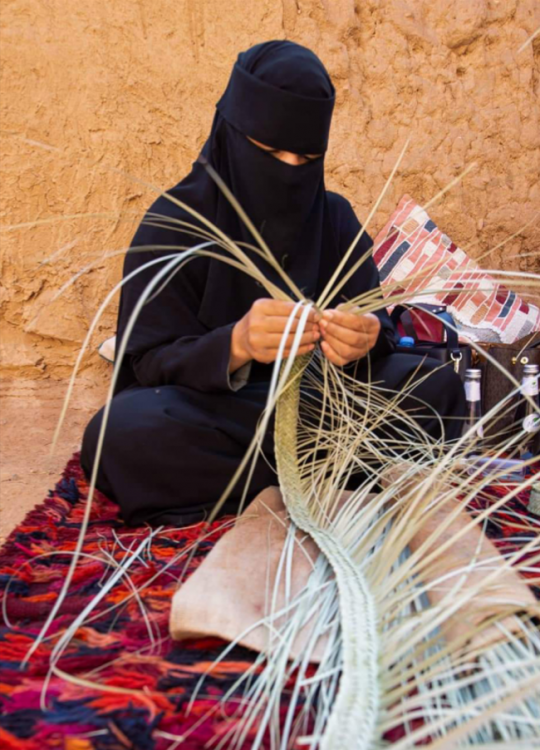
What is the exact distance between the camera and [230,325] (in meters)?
1.31

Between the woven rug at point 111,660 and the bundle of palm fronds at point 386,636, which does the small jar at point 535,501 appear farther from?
the bundle of palm fronds at point 386,636

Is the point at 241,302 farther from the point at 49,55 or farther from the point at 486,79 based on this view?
the point at 486,79

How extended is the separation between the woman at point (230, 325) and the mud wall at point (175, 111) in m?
1.23

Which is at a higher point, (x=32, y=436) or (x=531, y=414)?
(x=531, y=414)

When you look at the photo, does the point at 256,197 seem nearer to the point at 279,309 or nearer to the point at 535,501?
the point at 279,309

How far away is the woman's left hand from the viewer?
1170mm

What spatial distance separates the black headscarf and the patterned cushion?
1136 mm

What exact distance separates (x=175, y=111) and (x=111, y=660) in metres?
2.37

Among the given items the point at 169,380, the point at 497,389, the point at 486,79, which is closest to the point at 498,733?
the point at 169,380

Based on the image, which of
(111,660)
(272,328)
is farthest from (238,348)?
(111,660)

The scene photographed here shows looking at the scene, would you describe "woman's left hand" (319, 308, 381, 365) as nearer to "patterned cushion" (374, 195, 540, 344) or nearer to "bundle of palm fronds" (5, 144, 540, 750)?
"bundle of palm fronds" (5, 144, 540, 750)

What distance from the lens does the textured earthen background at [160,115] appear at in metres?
2.58

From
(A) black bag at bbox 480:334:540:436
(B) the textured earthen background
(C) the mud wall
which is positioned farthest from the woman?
(C) the mud wall

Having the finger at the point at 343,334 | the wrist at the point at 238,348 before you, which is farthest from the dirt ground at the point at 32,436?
the finger at the point at 343,334
